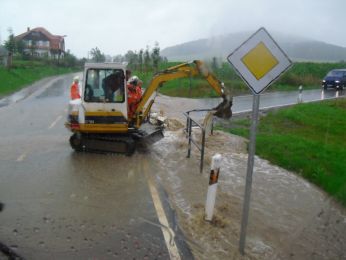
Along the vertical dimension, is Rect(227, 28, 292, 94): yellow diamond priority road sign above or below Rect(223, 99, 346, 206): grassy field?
above

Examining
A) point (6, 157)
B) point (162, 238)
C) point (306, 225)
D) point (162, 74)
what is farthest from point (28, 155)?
point (306, 225)

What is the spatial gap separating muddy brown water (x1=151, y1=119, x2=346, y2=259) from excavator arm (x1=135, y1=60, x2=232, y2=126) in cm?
132

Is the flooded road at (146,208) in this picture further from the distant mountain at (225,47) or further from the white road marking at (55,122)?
the white road marking at (55,122)

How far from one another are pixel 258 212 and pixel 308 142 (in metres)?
6.46

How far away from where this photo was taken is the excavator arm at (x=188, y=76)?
36.6 feet

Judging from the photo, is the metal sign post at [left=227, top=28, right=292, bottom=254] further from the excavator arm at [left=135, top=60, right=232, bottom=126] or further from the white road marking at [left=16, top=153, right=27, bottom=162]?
the white road marking at [left=16, top=153, right=27, bottom=162]

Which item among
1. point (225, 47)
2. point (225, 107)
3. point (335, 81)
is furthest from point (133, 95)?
point (335, 81)

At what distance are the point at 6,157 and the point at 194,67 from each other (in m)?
5.32

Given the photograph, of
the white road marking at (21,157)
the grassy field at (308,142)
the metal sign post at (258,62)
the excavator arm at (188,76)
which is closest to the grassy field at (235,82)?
the grassy field at (308,142)

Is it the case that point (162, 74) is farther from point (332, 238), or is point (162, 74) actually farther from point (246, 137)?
point (332, 238)

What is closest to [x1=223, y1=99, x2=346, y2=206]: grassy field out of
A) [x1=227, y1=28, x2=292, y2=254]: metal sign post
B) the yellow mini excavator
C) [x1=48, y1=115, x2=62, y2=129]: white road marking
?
the yellow mini excavator

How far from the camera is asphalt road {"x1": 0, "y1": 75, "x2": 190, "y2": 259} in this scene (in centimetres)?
571

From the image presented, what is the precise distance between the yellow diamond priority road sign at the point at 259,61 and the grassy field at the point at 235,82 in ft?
47.9

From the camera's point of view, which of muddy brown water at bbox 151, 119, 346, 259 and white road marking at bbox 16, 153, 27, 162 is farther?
white road marking at bbox 16, 153, 27, 162
